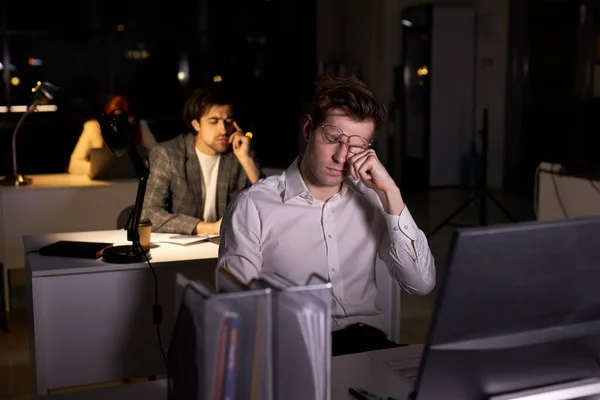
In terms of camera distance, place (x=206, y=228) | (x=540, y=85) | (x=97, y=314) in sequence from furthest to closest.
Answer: (x=540, y=85) < (x=206, y=228) < (x=97, y=314)

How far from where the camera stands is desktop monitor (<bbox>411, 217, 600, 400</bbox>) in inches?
47.3

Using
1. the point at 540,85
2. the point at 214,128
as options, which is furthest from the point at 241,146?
the point at 540,85

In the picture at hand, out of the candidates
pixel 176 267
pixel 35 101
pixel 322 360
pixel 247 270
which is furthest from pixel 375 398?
pixel 35 101

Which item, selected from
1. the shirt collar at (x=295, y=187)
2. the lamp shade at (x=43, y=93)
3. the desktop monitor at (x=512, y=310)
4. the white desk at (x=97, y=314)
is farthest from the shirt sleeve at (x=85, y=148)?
the desktop monitor at (x=512, y=310)

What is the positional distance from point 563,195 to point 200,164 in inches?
83.1

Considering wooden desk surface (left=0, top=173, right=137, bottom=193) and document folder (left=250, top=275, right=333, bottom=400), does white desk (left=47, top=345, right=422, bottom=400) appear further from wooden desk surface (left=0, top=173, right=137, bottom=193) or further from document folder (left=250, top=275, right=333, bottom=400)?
wooden desk surface (left=0, top=173, right=137, bottom=193)

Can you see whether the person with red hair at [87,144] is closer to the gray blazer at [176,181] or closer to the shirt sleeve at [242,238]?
the gray blazer at [176,181]

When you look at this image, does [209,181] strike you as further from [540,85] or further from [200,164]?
[540,85]

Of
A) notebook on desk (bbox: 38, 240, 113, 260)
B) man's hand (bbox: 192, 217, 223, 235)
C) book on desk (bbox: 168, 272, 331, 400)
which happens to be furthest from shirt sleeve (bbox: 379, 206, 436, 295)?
man's hand (bbox: 192, 217, 223, 235)

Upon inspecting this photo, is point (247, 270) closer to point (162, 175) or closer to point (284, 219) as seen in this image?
point (284, 219)

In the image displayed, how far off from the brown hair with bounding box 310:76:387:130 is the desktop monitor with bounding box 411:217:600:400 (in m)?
0.87

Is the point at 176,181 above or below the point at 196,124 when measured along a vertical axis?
below

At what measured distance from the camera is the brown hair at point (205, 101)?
352 cm

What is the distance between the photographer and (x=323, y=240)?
7.20 ft
